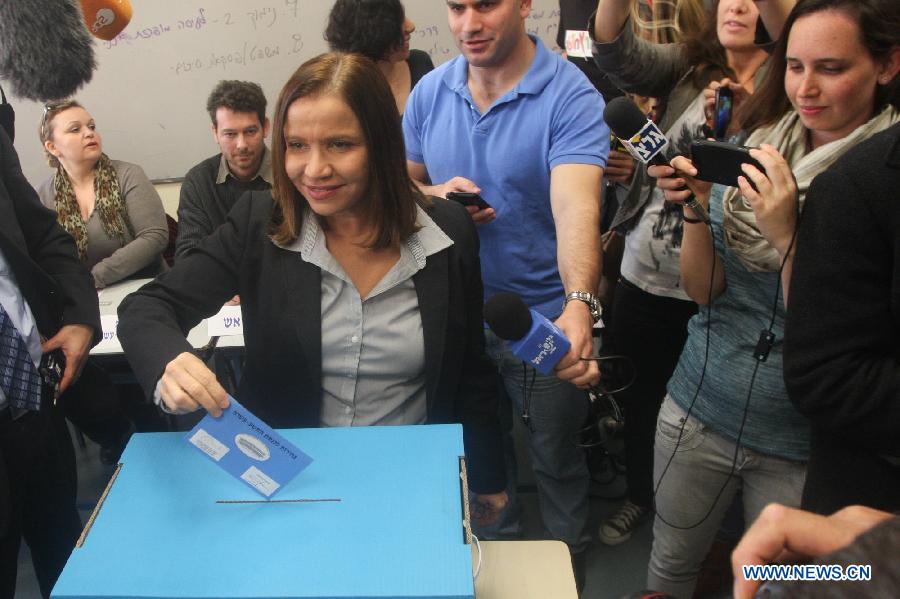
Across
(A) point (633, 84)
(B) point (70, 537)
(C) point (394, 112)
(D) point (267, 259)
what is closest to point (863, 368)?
(C) point (394, 112)

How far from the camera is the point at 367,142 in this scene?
1.28 m

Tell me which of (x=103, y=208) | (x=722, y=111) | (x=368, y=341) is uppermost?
(x=722, y=111)

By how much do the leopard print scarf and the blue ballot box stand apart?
229 centimetres

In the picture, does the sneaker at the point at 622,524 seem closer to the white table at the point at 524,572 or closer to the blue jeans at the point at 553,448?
the blue jeans at the point at 553,448

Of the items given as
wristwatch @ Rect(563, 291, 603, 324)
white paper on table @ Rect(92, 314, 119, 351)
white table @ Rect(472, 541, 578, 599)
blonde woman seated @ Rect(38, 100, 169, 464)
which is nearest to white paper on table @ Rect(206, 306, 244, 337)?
white paper on table @ Rect(92, 314, 119, 351)

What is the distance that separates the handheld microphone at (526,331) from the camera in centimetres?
116

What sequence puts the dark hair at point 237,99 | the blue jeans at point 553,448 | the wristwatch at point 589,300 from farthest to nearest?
the dark hair at point 237,99
the blue jeans at point 553,448
the wristwatch at point 589,300

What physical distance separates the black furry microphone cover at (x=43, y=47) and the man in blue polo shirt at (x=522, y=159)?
4.67 feet

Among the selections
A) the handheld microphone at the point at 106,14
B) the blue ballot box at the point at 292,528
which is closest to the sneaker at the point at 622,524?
the blue ballot box at the point at 292,528

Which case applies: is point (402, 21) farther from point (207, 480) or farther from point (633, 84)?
point (207, 480)

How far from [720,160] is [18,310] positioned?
4.90ft

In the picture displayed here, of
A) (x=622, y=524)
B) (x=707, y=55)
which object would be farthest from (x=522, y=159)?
(x=622, y=524)

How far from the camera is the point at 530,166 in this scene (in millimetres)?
1714

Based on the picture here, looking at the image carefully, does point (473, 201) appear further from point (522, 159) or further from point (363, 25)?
point (363, 25)
